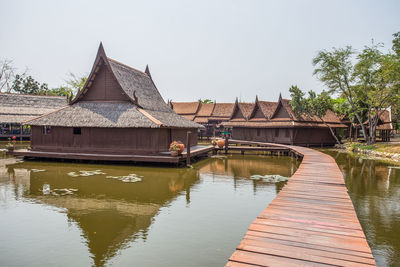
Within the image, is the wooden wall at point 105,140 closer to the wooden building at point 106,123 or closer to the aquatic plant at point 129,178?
the wooden building at point 106,123

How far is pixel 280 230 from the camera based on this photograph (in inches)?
208

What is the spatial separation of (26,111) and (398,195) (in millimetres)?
39896

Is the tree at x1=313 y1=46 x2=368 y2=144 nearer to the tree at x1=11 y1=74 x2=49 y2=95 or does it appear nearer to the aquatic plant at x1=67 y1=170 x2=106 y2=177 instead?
the aquatic plant at x1=67 y1=170 x2=106 y2=177

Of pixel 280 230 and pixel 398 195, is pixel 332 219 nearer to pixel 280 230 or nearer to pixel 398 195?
pixel 280 230

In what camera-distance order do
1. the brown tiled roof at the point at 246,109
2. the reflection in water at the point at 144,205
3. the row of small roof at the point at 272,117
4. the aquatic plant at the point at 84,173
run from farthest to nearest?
the brown tiled roof at the point at 246,109, the row of small roof at the point at 272,117, the aquatic plant at the point at 84,173, the reflection in water at the point at 144,205

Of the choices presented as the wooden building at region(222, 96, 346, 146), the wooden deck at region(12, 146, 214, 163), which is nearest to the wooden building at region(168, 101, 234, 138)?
the wooden building at region(222, 96, 346, 146)

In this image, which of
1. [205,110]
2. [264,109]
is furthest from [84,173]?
[205,110]

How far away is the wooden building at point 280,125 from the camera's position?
111 ft

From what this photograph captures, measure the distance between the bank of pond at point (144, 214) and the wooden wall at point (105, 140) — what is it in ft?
11.3

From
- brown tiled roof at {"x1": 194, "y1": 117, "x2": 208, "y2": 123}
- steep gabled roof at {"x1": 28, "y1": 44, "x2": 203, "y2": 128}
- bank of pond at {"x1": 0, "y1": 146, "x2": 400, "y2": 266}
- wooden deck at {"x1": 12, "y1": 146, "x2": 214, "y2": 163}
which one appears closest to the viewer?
bank of pond at {"x1": 0, "y1": 146, "x2": 400, "y2": 266}

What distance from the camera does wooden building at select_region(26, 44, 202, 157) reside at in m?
18.5

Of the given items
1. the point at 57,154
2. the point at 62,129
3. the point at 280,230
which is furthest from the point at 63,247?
the point at 62,129

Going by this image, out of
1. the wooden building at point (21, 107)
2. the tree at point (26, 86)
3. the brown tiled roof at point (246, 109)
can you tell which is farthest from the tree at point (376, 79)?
the tree at point (26, 86)

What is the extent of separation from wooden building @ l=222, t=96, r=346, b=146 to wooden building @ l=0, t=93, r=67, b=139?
23.7 meters
